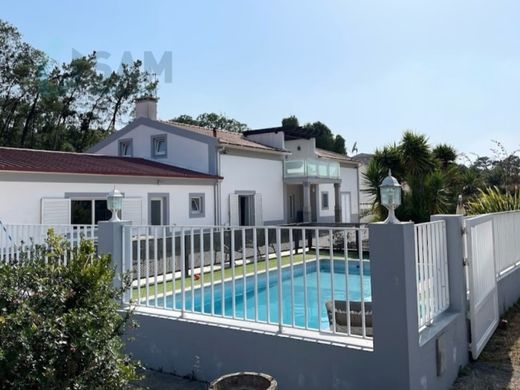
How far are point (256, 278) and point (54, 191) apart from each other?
42.3ft

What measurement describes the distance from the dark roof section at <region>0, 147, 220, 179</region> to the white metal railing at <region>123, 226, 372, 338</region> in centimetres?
487

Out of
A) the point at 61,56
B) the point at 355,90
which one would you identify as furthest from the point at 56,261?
the point at 61,56

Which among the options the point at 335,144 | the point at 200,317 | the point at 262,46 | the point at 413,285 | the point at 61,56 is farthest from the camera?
the point at 335,144

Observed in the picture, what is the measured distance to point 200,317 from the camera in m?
5.86

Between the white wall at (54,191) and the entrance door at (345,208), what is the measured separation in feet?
55.4

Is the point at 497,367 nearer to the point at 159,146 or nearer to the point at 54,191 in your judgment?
the point at 54,191

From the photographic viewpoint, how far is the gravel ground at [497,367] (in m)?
5.13

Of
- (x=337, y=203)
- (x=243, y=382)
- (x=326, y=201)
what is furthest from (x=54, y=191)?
(x=326, y=201)

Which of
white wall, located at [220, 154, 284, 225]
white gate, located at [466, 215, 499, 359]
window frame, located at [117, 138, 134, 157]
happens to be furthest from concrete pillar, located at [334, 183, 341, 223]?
white gate, located at [466, 215, 499, 359]

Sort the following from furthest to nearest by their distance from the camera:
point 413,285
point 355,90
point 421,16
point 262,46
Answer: point 355,90, point 262,46, point 421,16, point 413,285

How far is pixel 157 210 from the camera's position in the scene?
63.7ft

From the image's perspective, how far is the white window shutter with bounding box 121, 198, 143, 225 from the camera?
17625 mm

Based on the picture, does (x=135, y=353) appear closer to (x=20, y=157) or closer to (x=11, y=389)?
(x=11, y=389)

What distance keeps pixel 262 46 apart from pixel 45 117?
31.5m
